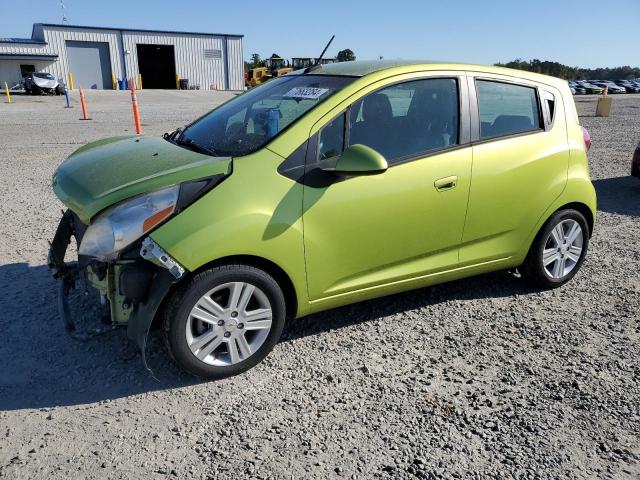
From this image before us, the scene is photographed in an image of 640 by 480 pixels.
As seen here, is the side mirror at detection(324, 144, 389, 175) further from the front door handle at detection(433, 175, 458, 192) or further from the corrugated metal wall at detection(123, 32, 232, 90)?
the corrugated metal wall at detection(123, 32, 232, 90)

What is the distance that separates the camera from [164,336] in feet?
9.62

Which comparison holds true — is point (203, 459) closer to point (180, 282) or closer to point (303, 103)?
point (180, 282)

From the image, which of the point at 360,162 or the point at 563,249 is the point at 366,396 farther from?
the point at 563,249

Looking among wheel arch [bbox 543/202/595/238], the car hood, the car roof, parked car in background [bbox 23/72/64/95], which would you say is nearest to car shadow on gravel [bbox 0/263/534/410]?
wheel arch [bbox 543/202/595/238]

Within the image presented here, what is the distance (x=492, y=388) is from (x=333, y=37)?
3.17 m

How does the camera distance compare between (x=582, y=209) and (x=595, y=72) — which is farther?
(x=595, y=72)

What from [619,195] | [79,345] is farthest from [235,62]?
[79,345]

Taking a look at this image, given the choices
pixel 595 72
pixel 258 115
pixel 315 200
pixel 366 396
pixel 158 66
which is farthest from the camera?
pixel 595 72

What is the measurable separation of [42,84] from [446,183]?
35.0 meters

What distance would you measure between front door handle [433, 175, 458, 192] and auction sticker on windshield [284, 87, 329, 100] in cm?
94

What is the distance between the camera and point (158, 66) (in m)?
46.6

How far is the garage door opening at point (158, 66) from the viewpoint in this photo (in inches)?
1791

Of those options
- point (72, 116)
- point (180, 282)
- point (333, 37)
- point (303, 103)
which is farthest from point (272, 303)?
point (72, 116)

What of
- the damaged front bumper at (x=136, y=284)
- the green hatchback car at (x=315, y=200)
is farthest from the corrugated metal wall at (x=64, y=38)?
the damaged front bumper at (x=136, y=284)
